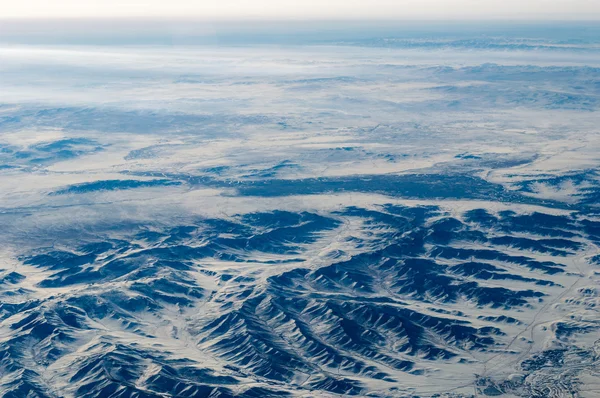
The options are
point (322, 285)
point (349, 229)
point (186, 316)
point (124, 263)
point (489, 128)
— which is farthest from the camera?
point (489, 128)

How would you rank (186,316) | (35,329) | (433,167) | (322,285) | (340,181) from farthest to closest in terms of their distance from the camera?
(433,167) → (340,181) → (322,285) → (186,316) → (35,329)

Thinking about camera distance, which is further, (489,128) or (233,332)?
(489,128)

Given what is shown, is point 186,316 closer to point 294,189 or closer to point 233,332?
point 233,332

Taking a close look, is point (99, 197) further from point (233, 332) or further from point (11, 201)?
point (233, 332)

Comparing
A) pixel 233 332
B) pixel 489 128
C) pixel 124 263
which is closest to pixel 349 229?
pixel 124 263

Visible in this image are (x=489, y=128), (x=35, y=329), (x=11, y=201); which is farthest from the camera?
(x=489, y=128)

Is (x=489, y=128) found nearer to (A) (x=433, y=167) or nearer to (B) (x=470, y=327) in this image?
(A) (x=433, y=167)

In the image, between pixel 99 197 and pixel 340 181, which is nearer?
pixel 99 197

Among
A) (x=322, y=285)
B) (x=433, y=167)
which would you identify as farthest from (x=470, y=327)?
(x=433, y=167)

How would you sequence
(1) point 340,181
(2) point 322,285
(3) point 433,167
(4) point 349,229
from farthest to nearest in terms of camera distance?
(3) point 433,167
(1) point 340,181
(4) point 349,229
(2) point 322,285
